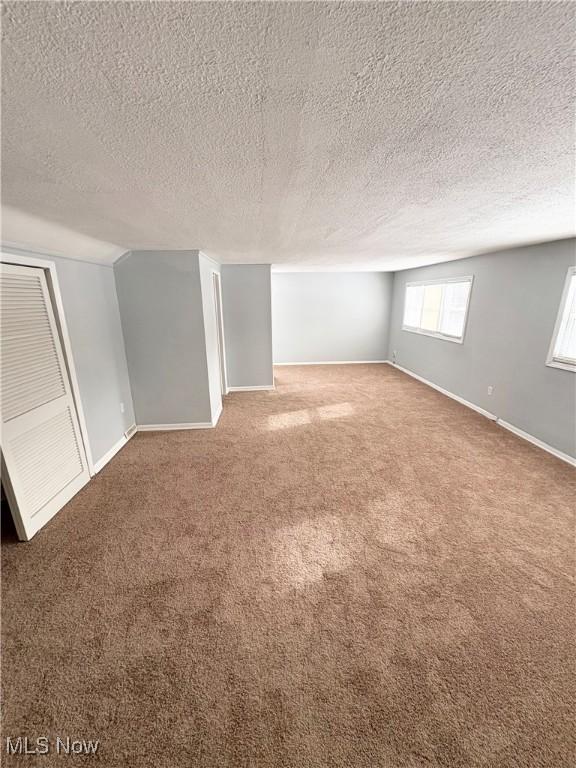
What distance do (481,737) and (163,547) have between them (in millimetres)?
1833

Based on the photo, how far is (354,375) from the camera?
6.30m

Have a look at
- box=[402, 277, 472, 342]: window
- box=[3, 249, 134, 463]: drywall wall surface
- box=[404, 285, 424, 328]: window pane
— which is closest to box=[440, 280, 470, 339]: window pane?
box=[402, 277, 472, 342]: window

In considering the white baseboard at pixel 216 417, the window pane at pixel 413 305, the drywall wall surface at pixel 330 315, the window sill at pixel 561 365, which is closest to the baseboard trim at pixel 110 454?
the white baseboard at pixel 216 417

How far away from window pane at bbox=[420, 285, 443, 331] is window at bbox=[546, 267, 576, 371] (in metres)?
2.26

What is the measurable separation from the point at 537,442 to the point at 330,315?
4.66 m

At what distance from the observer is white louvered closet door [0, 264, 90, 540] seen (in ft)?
6.63

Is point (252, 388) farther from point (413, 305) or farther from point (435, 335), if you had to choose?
point (413, 305)

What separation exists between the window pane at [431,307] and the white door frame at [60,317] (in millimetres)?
5343

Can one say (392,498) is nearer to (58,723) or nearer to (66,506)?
(58,723)

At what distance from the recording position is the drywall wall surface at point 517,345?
10.0ft

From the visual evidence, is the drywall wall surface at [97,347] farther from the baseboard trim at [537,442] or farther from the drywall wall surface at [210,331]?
the baseboard trim at [537,442]

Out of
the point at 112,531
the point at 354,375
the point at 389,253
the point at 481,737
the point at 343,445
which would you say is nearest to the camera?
the point at 481,737

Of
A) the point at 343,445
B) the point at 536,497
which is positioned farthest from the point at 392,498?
the point at 536,497

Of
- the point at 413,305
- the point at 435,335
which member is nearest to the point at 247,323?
the point at 435,335
